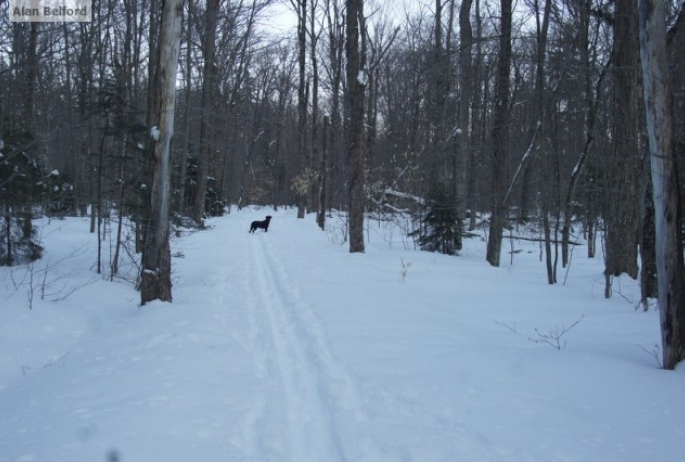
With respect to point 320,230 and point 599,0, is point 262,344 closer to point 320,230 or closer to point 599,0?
point 599,0

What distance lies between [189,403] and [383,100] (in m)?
31.9

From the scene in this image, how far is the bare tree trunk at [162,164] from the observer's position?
6.80 m

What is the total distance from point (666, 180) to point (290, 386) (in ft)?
13.9

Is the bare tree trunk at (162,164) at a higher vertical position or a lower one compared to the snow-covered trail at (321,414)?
higher

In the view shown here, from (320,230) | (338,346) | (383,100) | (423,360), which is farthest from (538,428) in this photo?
(383,100)

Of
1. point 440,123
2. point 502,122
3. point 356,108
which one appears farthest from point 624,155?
point 440,123

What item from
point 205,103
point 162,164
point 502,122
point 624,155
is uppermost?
point 205,103

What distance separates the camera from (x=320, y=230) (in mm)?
21703

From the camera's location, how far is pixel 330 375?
15.0 feet

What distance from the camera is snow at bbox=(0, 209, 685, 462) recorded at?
10.6ft

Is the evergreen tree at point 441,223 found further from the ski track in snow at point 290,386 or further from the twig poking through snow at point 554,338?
the twig poking through snow at point 554,338

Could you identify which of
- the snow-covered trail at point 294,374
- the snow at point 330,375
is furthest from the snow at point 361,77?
the snow-covered trail at point 294,374

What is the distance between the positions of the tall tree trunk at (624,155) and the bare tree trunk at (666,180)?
4258 mm

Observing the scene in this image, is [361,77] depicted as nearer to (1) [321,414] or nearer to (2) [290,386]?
(2) [290,386]
